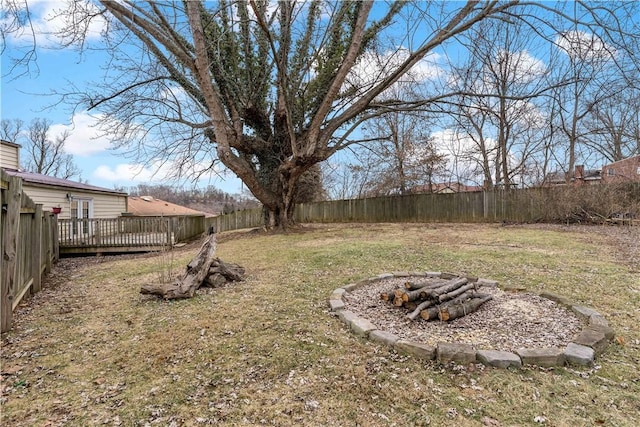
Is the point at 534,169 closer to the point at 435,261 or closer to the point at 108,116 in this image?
the point at 435,261

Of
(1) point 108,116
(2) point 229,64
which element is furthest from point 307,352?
(2) point 229,64

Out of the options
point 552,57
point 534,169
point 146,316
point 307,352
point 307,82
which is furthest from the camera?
point 534,169

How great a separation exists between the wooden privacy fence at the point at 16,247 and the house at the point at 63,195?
6.52m

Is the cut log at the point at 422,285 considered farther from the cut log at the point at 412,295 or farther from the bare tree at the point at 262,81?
the bare tree at the point at 262,81

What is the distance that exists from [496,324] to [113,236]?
1054cm

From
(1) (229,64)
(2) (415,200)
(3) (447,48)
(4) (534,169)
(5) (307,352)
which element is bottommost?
(5) (307,352)

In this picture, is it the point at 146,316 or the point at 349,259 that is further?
the point at 349,259

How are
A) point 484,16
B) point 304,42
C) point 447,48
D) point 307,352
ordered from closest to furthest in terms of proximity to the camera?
point 307,352, point 484,16, point 447,48, point 304,42

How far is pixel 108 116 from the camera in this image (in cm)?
952

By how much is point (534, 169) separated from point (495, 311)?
609 inches

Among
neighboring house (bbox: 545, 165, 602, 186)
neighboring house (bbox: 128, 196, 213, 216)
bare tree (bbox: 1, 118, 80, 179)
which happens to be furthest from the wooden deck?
bare tree (bbox: 1, 118, 80, 179)

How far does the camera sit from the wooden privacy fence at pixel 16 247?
319 cm

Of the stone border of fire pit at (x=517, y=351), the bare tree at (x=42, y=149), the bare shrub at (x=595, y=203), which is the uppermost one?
the bare tree at (x=42, y=149)

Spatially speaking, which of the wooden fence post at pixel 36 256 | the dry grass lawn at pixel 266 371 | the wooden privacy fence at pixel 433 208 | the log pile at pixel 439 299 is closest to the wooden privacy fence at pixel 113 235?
the wooden fence post at pixel 36 256
